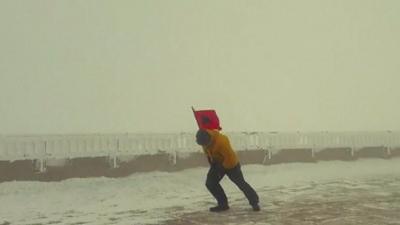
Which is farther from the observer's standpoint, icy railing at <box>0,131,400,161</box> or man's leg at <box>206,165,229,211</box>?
icy railing at <box>0,131,400,161</box>

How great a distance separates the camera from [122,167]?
12.3 meters

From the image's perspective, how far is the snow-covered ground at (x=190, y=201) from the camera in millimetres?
5910

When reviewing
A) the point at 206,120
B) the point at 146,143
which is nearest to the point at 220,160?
the point at 206,120

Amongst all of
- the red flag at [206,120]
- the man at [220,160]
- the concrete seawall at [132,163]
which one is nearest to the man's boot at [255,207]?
the man at [220,160]

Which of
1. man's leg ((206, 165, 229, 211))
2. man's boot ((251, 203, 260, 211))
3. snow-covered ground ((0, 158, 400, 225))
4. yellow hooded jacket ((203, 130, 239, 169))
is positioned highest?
yellow hooded jacket ((203, 130, 239, 169))

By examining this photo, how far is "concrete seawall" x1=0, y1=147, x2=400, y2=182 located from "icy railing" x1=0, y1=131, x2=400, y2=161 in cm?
15

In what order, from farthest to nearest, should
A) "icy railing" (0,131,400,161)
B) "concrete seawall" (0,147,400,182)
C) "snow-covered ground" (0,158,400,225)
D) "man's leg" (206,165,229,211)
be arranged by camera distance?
1. "icy railing" (0,131,400,161)
2. "concrete seawall" (0,147,400,182)
3. "man's leg" (206,165,229,211)
4. "snow-covered ground" (0,158,400,225)

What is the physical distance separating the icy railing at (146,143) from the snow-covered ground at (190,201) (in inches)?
33.9

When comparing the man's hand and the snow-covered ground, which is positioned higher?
the man's hand

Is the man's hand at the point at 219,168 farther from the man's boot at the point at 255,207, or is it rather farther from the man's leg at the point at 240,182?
the man's boot at the point at 255,207

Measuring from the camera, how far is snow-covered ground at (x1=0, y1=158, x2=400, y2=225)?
5910 mm

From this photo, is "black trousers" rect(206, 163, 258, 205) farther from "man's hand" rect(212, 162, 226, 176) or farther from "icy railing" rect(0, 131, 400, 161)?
"icy railing" rect(0, 131, 400, 161)

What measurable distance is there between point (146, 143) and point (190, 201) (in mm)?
5986

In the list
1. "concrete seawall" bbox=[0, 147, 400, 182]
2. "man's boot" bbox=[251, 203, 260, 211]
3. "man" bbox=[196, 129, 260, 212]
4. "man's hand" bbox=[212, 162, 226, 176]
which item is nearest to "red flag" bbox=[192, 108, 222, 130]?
"man" bbox=[196, 129, 260, 212]
